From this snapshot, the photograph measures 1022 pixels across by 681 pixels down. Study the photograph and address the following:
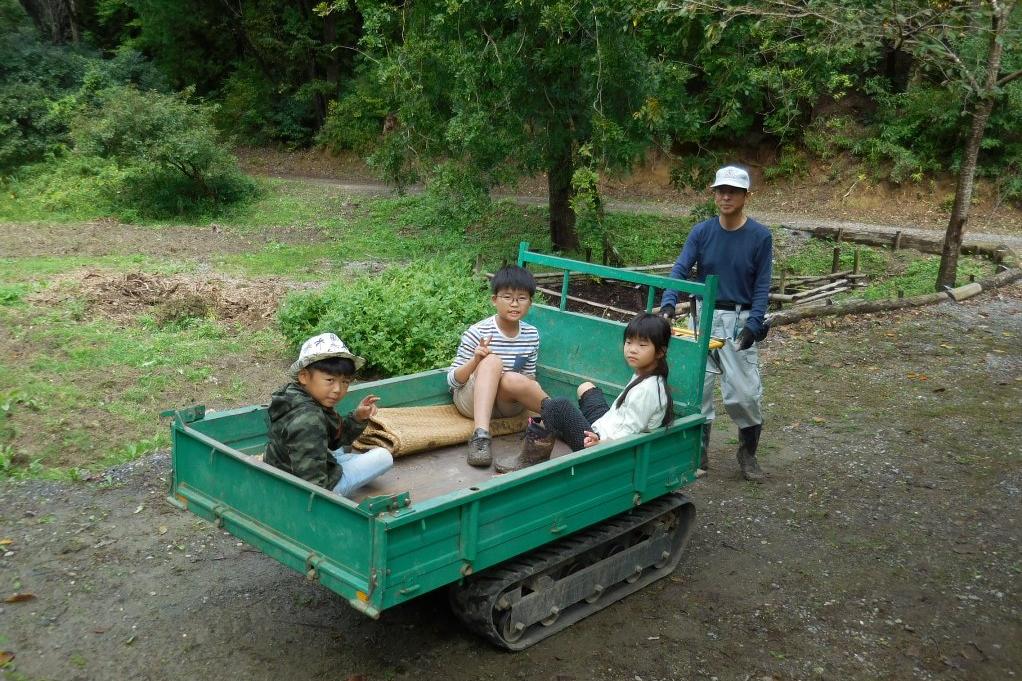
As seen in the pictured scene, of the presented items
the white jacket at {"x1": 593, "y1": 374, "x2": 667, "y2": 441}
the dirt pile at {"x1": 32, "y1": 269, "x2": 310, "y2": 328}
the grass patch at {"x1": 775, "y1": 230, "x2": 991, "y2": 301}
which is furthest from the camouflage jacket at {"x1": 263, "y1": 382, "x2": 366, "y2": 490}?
the grass patch at {"x1": 775, "y1": 230, "x2": 991, "y2": 301}

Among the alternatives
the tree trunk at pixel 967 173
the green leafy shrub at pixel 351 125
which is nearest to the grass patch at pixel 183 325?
the tree trunk at pixel 967 173

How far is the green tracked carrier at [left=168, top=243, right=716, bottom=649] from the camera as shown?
3717mm

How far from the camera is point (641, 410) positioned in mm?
4828

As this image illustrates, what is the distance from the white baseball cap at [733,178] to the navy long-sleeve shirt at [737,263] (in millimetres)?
321

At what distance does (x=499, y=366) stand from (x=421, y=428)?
576 millimetres

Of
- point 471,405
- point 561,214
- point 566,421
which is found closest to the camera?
point 566,421

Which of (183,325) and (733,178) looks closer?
(733,178)

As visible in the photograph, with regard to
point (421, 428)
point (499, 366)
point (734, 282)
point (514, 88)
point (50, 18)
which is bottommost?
point (421, 428)

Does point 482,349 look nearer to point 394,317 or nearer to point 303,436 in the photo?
point 303,436

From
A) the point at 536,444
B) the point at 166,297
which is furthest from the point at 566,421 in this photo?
the point at 166,297

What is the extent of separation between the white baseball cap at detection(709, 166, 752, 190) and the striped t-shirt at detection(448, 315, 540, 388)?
1477 mm

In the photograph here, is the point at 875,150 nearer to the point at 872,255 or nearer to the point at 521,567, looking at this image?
the point at 872,255

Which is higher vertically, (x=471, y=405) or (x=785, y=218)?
(x=785, y=218)

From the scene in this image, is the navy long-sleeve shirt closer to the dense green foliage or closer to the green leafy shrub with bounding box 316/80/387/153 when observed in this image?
the dense green foliage
